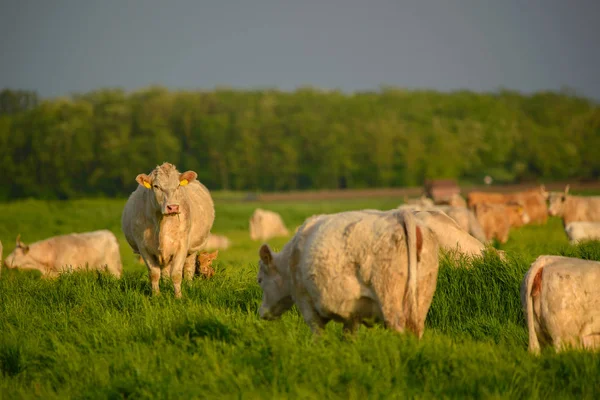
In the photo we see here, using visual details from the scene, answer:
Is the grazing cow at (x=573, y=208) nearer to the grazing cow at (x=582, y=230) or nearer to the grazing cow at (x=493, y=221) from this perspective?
the grazing cow at (x=493, y=221)

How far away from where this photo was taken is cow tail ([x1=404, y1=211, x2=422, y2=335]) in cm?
786

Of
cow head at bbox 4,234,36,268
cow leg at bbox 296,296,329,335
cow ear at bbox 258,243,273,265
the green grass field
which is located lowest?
cow head at bbox 4,234,36,268

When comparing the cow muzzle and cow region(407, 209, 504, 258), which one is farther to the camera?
cow region(407, 209, 504, 258)

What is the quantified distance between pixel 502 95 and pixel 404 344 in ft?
472

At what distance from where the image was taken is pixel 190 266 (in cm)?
1445

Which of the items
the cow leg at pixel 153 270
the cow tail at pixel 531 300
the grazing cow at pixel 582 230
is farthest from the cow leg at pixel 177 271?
the grazing cow at pixel 582 230

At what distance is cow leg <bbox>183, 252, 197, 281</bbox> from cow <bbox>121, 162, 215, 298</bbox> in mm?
622

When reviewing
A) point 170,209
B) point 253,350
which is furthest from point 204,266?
point 253,350

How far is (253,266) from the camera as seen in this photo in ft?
45.7

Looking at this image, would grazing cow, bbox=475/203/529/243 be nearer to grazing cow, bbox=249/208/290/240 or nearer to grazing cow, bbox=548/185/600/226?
grazing cow, bbox=548/185/600/226

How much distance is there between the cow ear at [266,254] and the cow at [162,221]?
3.28 meters

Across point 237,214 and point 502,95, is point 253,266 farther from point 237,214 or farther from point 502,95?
point 502,95

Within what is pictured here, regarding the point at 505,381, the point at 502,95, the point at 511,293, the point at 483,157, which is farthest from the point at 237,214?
the point at 502,95

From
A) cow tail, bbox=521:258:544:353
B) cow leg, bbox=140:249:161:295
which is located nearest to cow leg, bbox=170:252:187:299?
cow leg, bbox=140:249:161:295
